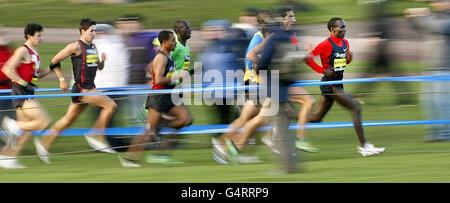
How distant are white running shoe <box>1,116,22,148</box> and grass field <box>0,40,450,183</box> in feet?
0.96

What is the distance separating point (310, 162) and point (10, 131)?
3.82 metres

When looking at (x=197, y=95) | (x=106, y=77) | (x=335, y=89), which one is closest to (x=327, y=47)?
(x=335, y=89)

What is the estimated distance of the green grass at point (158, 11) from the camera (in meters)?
26.6

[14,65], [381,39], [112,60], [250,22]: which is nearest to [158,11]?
[381,39]

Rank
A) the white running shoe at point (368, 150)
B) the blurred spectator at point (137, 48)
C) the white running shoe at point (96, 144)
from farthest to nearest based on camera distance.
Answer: the blurred spectator at point (137, 48) < the white running shoe at point (96, 144) < the white running shoe at point (368, 150)

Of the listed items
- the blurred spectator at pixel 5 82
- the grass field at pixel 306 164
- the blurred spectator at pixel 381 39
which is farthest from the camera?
the blurred spectator at pixel 381 39

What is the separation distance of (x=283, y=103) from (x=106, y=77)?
4.38 meters

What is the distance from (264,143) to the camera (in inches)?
444

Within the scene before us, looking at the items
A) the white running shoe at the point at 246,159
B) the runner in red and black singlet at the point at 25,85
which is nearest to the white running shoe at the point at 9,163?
the runner in red and black singlet at the point at 25,85

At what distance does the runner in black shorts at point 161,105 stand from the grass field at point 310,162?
0.25 meters

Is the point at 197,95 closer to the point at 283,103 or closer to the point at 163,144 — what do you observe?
Answer: the point at 163,144

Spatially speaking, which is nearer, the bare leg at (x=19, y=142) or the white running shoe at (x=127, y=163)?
the white running shoe at (x=127, y=163)

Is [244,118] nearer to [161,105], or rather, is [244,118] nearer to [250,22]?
[161,105]

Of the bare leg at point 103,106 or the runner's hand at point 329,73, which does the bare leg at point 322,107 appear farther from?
the bare leg at point 103,106
